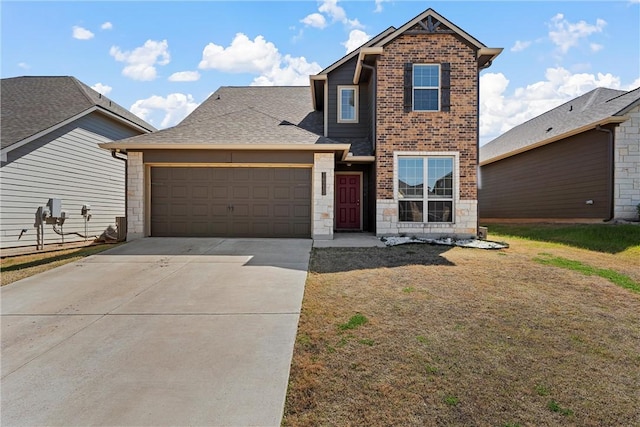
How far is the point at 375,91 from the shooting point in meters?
11.9

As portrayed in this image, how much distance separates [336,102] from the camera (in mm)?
14094

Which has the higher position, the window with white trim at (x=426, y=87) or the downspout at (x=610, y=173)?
the window with white trim at (x=426, y=87)

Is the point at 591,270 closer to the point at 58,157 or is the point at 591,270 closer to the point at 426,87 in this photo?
the point at 426,87

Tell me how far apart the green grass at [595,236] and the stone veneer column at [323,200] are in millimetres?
7102

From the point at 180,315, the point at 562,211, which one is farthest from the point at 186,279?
the point at 562,211

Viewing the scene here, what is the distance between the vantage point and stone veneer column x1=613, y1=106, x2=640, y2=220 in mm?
12156

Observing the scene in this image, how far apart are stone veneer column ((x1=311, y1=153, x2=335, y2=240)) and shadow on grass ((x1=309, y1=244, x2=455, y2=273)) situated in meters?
1.55

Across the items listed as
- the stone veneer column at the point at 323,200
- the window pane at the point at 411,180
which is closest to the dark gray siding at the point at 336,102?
the window pane at the point at 411,180

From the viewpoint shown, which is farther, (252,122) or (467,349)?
(252,122)

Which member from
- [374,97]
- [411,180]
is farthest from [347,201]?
[374,97]

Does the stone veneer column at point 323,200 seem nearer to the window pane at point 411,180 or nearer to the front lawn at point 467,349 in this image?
the window pane at point 411,180

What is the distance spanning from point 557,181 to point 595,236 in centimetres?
485

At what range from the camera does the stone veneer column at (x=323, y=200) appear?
10.8 meters

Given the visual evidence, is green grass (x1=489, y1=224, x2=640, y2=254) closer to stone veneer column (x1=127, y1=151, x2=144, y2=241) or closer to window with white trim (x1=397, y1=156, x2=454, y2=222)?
window with white trim (x1=397, y1=156, x2=454, y2=222)
